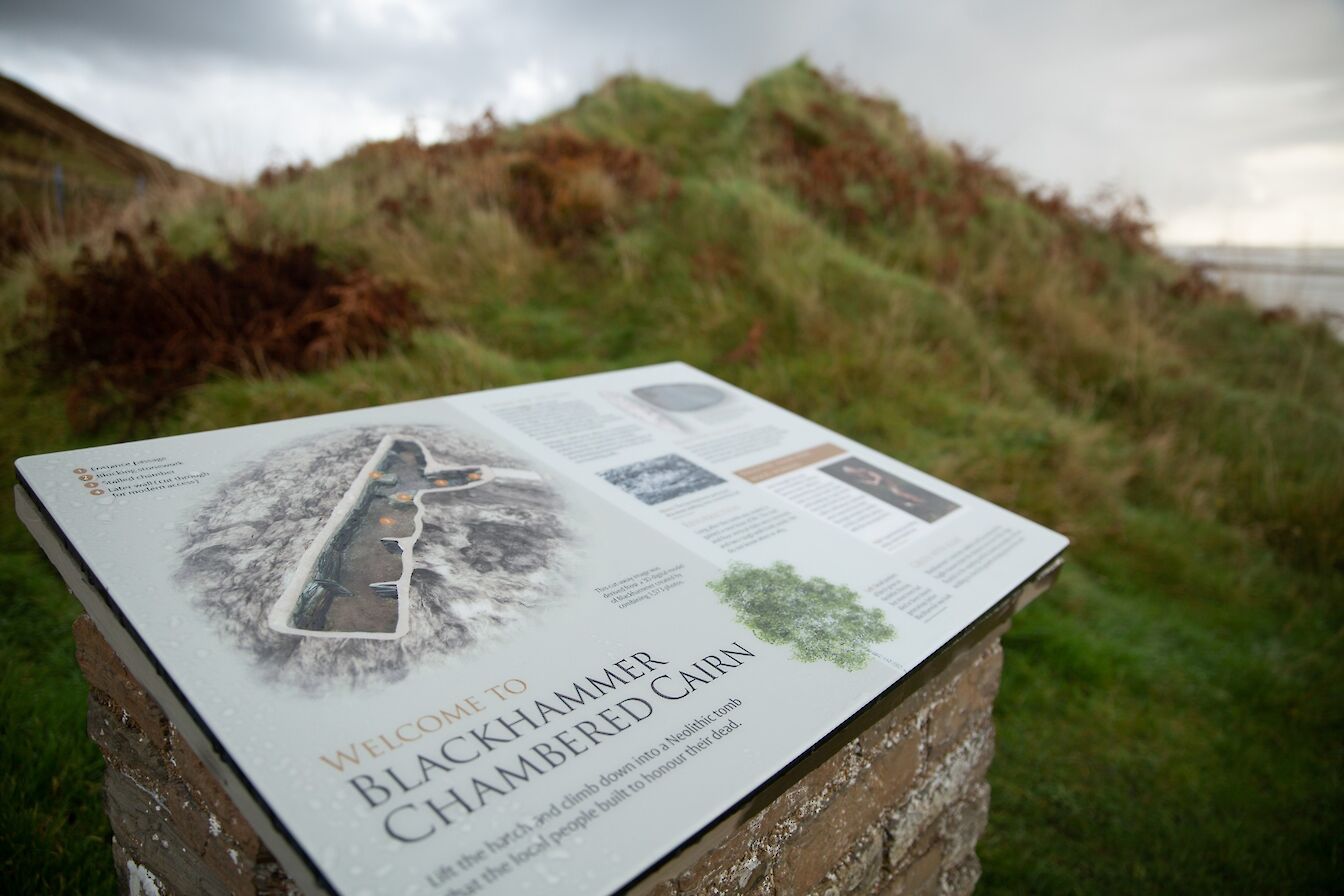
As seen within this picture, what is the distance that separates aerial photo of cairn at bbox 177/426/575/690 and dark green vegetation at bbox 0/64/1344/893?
1335 millimetres

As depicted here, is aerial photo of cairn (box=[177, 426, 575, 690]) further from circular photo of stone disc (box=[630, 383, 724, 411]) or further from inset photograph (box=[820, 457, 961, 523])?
inset photograph (box=[820, 457, 961, 523])

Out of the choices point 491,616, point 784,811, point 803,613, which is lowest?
point 784,811

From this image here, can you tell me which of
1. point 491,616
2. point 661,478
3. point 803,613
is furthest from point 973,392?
point 491,616

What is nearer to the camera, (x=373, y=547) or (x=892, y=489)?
(x=373, y=547)

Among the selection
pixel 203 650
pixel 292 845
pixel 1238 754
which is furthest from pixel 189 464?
pixel 1238 754

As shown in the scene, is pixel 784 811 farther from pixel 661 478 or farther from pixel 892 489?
pixel 892 489

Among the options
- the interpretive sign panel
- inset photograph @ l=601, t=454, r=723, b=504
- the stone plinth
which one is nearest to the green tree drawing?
the interpretive sign panel

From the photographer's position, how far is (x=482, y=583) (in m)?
1.30

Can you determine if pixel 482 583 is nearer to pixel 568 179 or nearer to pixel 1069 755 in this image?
pixel 1069 755

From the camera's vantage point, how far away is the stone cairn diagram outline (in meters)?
1.15

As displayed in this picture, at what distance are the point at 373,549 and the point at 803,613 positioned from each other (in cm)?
82

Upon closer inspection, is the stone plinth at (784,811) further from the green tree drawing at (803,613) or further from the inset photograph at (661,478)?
the inset photograph at (661,478)

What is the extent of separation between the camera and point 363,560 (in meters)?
1.29

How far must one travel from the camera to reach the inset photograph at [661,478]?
1.77 meters
